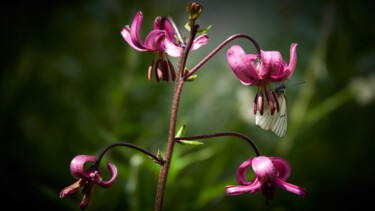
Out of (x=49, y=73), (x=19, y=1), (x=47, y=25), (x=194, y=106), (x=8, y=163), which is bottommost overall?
(x=8, y=163)

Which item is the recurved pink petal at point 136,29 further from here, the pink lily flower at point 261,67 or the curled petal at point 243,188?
the curled petal at point 243,188

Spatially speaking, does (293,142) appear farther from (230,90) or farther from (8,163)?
(8,163)

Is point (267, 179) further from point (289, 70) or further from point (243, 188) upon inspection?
point (289, 70)

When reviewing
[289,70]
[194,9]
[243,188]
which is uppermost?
[194,9]

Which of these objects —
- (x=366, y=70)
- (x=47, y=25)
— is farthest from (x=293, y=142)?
(x=47, y=25)

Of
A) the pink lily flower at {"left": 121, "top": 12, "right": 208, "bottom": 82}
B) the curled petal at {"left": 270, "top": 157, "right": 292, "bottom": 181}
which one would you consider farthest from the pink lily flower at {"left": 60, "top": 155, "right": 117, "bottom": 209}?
the curled petal at {"left": 270, "top": 157, "right": 292, "bottom": 181}

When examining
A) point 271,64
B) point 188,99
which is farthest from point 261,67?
point 188,99
